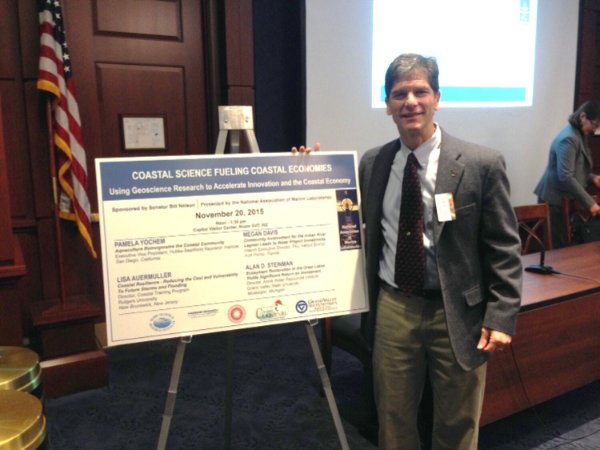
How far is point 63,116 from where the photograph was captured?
2.53 metres

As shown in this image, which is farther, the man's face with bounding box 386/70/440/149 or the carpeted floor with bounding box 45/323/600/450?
the carpeted floor with bounding box 45/323/600/450

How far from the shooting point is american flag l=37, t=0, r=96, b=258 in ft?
8.17

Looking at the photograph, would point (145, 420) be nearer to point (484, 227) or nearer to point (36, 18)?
point (484, 227)

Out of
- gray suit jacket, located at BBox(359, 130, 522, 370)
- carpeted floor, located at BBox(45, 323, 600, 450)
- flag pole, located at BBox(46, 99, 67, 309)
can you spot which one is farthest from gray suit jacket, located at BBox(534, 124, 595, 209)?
flag pole, located at BBox(46, 99, 67, 309)

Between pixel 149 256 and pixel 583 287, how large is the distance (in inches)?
71.9

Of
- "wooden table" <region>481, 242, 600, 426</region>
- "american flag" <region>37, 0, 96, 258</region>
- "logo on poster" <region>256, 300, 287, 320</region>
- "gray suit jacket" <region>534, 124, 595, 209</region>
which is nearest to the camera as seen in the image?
"logo on poster" <region>256, 300, 287, 320</region>

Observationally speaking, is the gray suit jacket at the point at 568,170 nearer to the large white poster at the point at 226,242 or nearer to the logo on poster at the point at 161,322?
the large white poster at the point at 226,242

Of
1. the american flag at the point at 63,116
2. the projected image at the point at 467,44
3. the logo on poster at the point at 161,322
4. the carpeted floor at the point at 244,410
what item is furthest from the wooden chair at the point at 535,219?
the american flag at the point at 63,116

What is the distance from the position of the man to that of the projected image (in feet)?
6.45

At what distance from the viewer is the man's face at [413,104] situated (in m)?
1.44

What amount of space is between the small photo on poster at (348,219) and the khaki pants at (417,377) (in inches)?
7.6

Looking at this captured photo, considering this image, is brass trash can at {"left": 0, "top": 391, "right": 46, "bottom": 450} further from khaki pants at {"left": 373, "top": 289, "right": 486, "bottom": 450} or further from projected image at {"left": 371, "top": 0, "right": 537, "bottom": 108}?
projected image at {"left": 371, "top": 0, "right": 537, "bottom": 108}

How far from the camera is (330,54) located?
3281 millimetres

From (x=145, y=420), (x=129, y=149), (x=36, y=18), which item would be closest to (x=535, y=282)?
(x=145, y=420)
